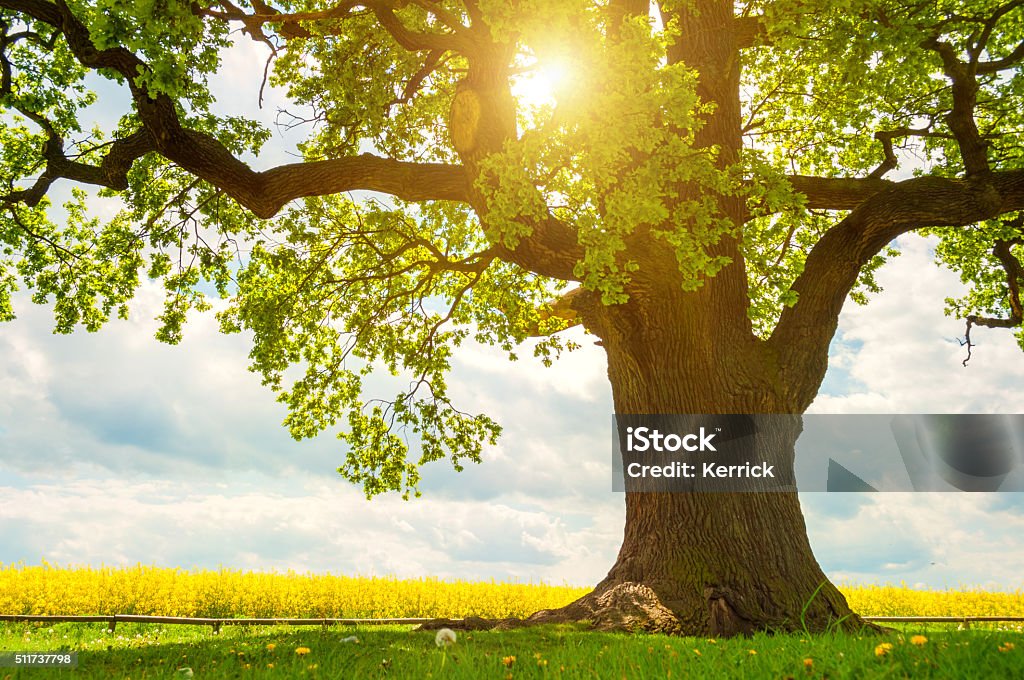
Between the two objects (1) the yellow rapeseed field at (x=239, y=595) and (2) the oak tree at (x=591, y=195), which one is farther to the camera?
(1) the yellow rapeseed field at (x=239, y=595)

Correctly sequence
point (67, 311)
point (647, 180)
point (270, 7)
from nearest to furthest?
point (647, 180) → point (270, 7) → point (67, 311)

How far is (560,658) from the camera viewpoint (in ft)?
18.4

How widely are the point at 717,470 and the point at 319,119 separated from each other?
32.2 ft

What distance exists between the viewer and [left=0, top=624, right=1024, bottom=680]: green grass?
4082 millimetres

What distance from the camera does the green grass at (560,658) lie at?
4.08 m

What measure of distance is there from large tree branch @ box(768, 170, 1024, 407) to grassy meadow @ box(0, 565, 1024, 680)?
399cm

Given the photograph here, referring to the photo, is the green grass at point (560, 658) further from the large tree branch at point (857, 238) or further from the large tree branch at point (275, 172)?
the large tree branch at point (275, 172)

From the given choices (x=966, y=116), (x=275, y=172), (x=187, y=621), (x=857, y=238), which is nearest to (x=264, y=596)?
(x=187, y=621)

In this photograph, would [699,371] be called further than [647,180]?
Yes

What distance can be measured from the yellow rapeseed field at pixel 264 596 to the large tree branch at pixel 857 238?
9.07m

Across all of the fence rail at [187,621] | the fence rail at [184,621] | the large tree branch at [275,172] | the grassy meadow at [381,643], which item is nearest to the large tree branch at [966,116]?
the grassy meadow at [381,643]

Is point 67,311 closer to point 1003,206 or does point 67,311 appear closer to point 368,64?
point 368,64

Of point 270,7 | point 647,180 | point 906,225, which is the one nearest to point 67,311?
point 270,7

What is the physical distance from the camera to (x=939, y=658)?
13.6 ft
